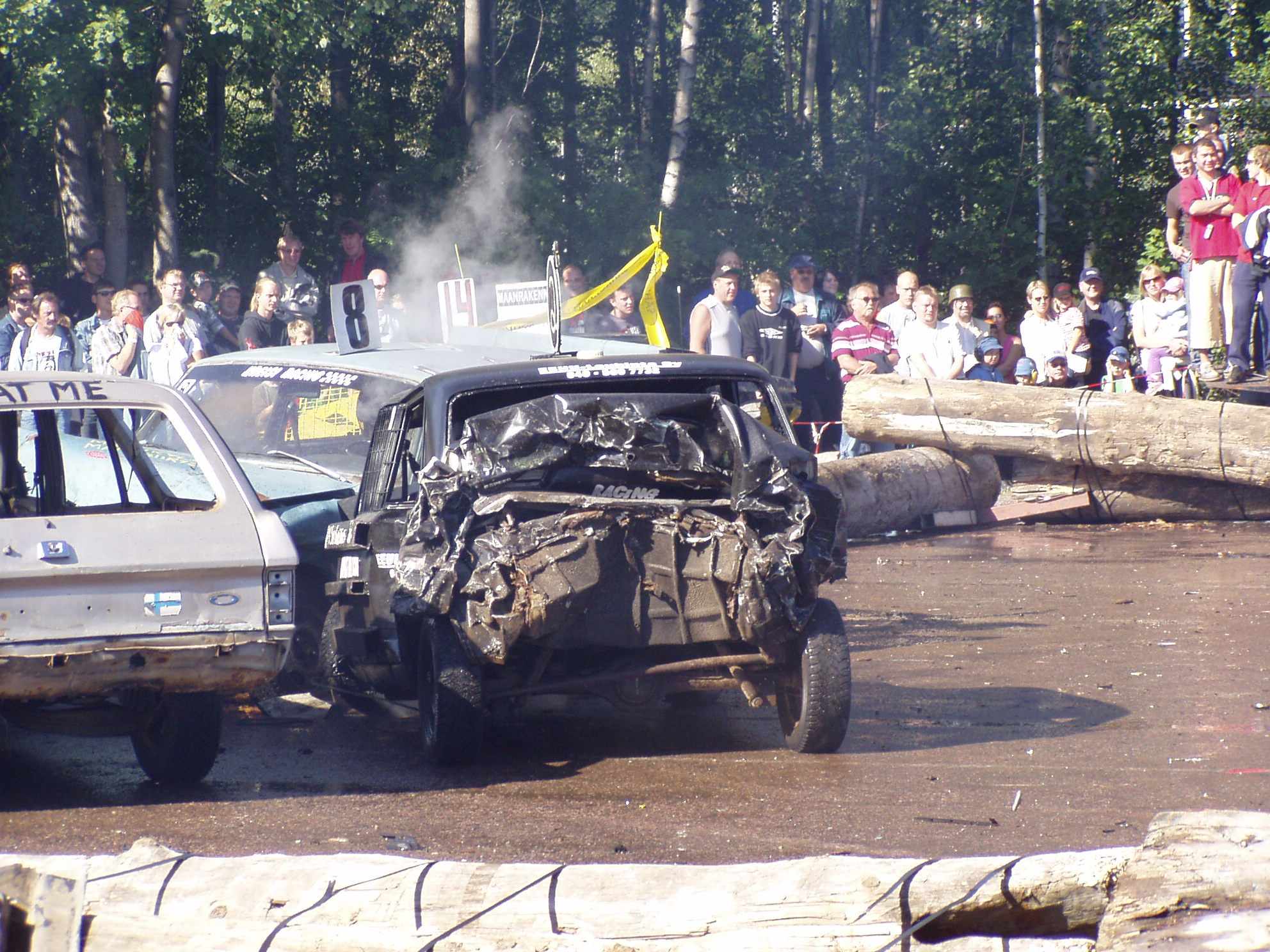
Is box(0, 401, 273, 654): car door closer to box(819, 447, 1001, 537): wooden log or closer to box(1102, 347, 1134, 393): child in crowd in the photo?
box(819, 447, 1001, 537): wooden log

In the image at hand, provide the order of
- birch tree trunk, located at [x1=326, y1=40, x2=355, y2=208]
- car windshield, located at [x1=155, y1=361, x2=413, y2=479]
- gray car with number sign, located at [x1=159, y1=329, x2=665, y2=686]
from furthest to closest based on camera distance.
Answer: birch tree trunk, located at [x1=326, y1=40, x2=355, y2=208] → car windshield, located at [x1=155, y1=361, x2=413, y2=479] → gray car with number sign, located at [x1=159, y1=329, x2=665, y2=686]

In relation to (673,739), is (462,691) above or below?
above

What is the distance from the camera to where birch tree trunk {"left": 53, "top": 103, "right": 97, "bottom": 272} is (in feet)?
69.6

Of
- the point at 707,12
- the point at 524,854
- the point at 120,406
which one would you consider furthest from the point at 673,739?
the point at 707,12

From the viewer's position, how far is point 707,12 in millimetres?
43688

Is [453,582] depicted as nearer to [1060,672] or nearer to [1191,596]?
[1060,672]

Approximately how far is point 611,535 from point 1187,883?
10.5ft

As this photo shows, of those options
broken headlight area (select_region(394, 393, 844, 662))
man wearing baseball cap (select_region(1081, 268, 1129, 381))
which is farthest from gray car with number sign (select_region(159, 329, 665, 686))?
man wearing baseball cap (select_region(1081, 268, 1129, 381))

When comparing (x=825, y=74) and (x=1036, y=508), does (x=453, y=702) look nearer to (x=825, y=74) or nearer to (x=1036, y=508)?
(x=1036, y=508)

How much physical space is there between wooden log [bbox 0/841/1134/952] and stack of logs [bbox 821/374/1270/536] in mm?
10324

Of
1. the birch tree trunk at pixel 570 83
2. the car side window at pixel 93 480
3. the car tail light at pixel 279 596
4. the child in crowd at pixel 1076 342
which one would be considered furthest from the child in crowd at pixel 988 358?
the birch tree trunk at pixel 570 83

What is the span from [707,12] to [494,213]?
1795cm

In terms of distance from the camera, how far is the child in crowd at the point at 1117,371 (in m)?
15.9

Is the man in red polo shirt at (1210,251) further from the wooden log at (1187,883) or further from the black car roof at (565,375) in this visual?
the wooden log at (1187,883)
